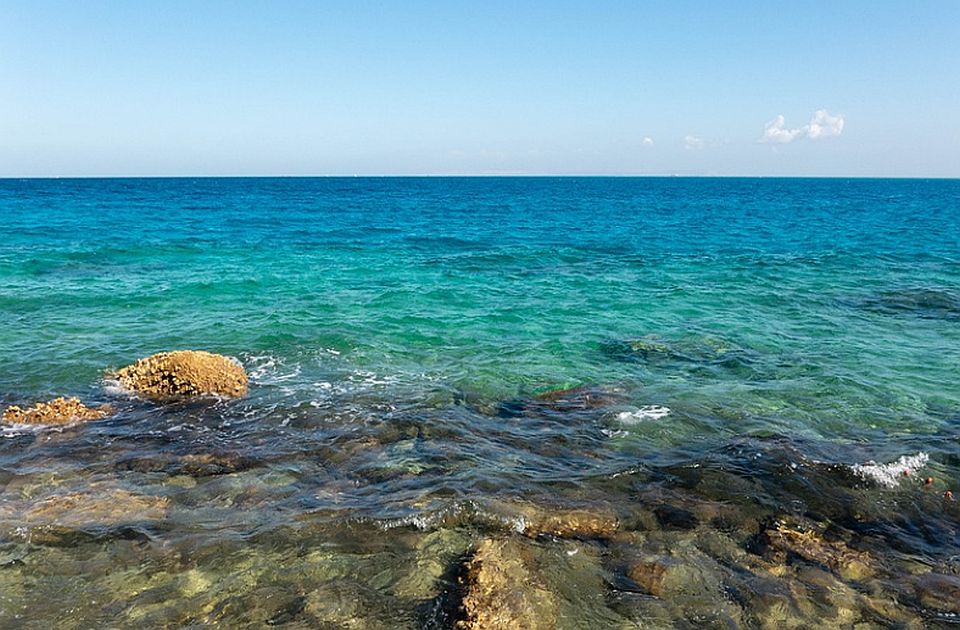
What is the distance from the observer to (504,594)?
605 centimetres

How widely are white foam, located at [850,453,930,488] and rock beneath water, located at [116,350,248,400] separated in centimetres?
1095

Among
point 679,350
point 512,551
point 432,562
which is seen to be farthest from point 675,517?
point 679,350

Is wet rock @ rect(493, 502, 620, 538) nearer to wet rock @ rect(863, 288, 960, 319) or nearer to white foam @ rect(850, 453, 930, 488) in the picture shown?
white foam @ rect(850, 453, 930, 488)

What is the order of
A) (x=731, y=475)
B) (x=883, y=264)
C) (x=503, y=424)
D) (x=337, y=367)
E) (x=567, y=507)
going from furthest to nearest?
1. (x=883, y=264)
2. (x=337, y=367)
3. (x=503, y=424)
4. (x=731, y=475)
5. (x=567, y=507)

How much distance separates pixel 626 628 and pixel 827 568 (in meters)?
2.66

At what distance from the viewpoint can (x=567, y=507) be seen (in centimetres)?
792

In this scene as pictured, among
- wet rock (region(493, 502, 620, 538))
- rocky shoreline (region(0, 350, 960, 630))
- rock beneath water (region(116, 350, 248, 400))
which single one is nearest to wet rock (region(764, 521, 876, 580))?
rocky shoreline (region(0, 350, 960, 630))

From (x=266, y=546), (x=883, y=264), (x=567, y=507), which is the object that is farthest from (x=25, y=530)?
(x=883, y=264)

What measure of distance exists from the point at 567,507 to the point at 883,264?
29.1 m

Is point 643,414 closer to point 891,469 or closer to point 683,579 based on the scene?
point 891,469

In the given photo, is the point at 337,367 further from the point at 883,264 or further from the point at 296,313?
the point at 883,264

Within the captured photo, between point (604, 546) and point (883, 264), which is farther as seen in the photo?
point (883, 264)

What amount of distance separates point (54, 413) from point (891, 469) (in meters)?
13.7

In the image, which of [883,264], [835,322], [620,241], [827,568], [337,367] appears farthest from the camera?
[620,241]
